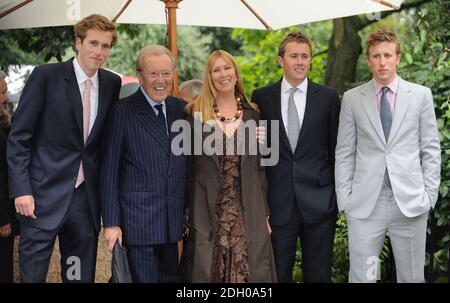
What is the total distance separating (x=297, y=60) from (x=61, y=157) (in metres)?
1.81

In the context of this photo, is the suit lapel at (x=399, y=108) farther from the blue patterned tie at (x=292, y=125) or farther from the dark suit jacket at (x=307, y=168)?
the blue patterned tie at (x=292, y=125)

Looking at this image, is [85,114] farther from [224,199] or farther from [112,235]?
[224,199]

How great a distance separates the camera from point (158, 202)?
422cm

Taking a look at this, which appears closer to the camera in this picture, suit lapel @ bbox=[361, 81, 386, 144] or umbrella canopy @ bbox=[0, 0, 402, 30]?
suit lapel @ bbox=[361, 81, 386, 144]

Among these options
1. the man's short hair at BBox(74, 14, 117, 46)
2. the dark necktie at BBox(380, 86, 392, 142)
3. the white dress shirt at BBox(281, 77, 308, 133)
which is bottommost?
the dark necktie at BBox(380, 86, 392, 142)

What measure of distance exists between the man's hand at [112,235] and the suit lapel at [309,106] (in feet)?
4.57

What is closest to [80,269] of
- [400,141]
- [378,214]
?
[378,214]

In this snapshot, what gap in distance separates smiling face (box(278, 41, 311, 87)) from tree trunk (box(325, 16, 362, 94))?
6149 millimetres

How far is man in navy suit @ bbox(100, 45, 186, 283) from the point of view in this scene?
419cm

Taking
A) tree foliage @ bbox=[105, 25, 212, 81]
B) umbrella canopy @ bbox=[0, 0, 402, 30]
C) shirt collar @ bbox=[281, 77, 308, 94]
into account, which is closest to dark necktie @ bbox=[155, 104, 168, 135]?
shirt collar @ bbox=[281, 77, 308, 94]

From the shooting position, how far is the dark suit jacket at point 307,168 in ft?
14.9

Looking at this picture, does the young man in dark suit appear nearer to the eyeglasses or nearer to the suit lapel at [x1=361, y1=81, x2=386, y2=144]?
the suit lapel at [x1=361, y1=81, x2=386, y2=144]
